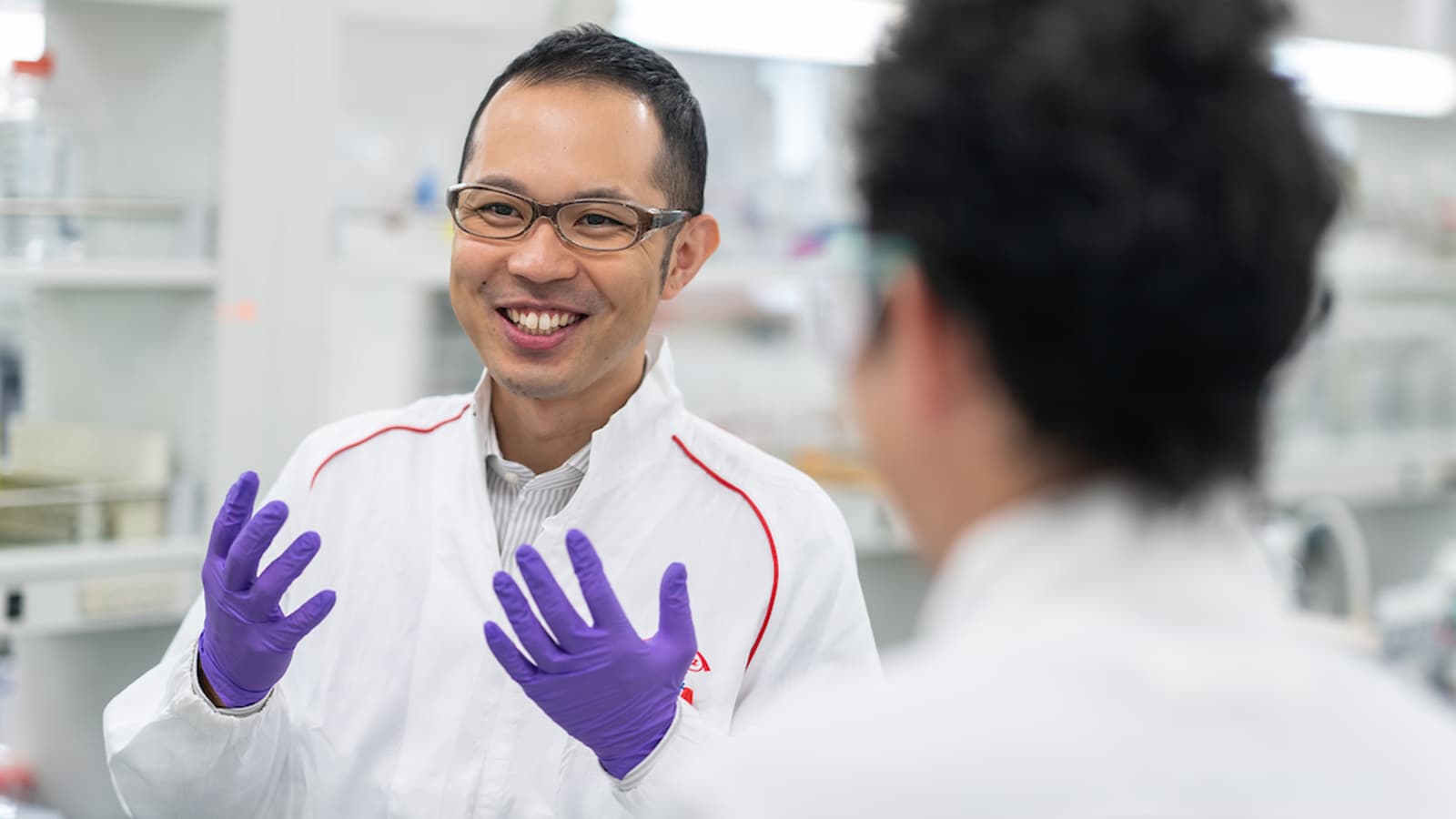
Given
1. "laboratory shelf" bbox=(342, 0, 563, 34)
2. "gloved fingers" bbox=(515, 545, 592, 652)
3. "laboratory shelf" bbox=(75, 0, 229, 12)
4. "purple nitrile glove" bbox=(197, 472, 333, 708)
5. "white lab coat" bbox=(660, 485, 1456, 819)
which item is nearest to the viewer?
"white lab coat" bbox=(660, 485, 1456, 819)

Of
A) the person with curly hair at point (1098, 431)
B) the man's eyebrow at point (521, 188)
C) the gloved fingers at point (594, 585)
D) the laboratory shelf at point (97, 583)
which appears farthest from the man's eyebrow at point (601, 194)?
the laboratory shelf at point (97, 583)

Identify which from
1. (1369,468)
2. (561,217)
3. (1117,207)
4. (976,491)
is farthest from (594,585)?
(1369,468)

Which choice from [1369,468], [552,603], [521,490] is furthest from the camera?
[1369,468]

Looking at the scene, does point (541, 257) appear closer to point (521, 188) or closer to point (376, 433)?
point (521, 188)

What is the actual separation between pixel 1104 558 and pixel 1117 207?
0.17 meters

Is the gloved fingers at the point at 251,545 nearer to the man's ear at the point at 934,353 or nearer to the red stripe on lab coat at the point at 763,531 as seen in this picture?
the red stripe on lab coat at the point at 763,531

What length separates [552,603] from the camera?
3.83 ft

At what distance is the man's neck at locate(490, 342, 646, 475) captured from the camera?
1466 mm

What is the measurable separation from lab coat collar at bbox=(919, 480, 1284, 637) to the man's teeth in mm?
775

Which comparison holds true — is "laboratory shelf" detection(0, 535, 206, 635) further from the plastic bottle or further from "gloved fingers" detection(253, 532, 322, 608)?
"gloved fingers" detection(253, 532, 322, 608)

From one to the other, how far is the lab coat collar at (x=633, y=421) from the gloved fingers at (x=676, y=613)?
25cm

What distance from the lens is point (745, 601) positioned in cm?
141

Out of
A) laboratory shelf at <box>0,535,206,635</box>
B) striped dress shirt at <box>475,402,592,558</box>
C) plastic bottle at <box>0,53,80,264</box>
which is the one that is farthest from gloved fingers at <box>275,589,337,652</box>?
plastic bottle at <box>0,53,80,264</box>

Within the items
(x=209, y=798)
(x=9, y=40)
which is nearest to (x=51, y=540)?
(x=9, y=40)
